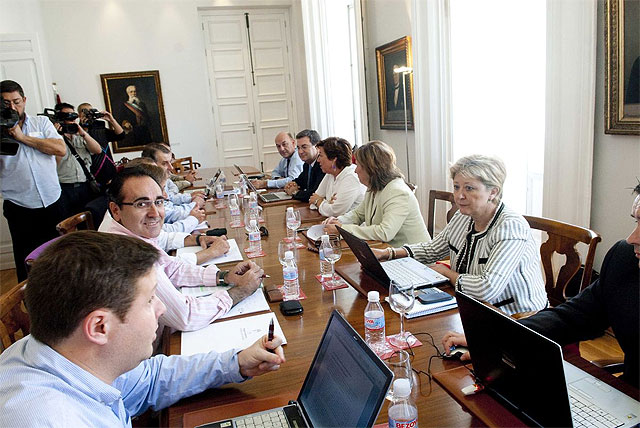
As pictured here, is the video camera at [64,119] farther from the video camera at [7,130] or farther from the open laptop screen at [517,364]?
the open laptop screen at [517,364]

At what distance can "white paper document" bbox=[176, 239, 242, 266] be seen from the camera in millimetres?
2326

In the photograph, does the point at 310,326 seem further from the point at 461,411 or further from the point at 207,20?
the point at 207,20

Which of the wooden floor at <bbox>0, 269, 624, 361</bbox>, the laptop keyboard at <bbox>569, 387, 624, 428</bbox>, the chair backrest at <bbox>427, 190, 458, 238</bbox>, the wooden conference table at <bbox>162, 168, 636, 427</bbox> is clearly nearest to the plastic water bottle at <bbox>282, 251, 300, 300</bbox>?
the wooden conference table at <bbox>162, 168, 636, 427</bbox>

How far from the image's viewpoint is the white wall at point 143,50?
731 cm

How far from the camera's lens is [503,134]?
3615mm

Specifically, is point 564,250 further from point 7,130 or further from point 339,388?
point 7,130

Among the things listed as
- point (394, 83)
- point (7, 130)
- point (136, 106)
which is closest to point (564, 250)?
point (394, 83)

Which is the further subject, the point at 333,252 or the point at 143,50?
the point at 143,50

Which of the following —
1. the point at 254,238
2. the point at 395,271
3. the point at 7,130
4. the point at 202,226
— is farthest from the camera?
the point at 7,130

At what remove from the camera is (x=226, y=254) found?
A: 7.99ft

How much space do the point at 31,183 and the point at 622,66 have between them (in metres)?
4.08

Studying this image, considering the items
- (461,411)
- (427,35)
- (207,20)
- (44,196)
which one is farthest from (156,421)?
(207,20)

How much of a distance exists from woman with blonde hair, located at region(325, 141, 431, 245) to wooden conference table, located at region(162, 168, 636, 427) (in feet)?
2.03

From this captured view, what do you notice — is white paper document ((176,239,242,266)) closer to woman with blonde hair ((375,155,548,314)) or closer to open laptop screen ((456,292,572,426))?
woman with blonde hair ((375,155,548,314))
